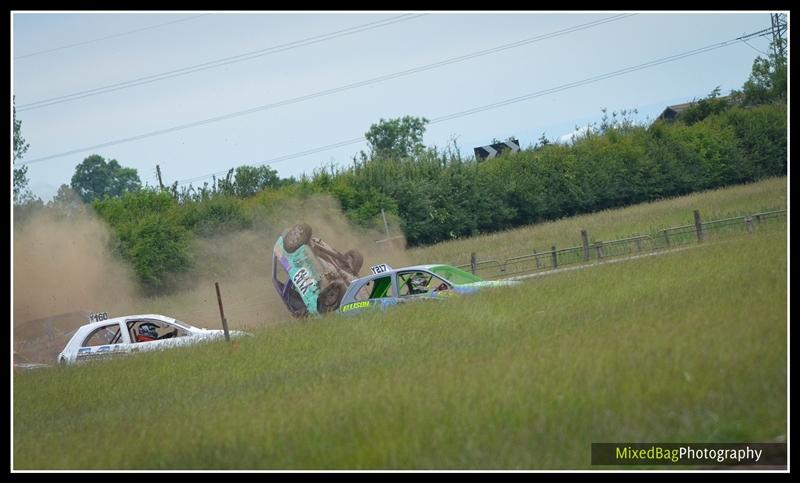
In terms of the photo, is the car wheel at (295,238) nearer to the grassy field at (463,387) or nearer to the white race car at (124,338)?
the white race car at (124,338)

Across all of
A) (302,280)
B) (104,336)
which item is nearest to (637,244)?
(302,280)

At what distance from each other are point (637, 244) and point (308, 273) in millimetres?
10766

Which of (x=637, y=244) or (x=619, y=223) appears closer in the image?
(x=637, y=244)

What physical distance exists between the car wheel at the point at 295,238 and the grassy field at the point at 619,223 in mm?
14450

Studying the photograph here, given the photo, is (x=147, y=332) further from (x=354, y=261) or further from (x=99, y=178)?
(x=99, y=178)

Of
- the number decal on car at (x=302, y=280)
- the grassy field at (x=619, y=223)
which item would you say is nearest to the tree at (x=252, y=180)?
the grassy field at (x=619, y=223)

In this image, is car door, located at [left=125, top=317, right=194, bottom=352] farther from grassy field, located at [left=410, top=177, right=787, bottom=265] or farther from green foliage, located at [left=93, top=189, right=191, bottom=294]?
green foliage, located at [left=93, top=189, right=191, bottom=294]

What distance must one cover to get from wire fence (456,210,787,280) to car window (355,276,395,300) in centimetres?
1001

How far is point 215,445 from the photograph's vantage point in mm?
11633

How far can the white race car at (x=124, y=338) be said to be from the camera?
23516mm

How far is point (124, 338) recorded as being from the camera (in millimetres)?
23703

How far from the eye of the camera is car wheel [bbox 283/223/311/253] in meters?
29.9

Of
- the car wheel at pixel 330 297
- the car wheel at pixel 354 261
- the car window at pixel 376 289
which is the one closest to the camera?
the car window at pixel 376 289

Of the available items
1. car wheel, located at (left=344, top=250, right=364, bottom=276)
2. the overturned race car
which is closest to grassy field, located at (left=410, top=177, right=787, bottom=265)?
car wheel, located at (left=344, top=250, right=364, bottom=276)
